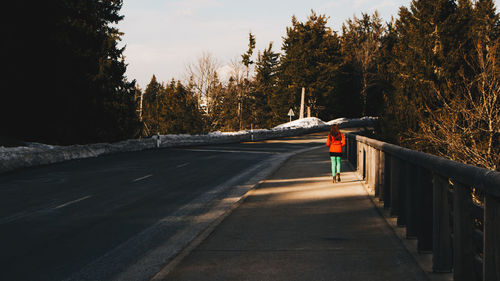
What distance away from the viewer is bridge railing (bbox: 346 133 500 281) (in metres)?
3.42

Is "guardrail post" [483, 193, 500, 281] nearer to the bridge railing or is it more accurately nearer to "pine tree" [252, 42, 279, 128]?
the bridge railing

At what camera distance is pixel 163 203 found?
34.7ft

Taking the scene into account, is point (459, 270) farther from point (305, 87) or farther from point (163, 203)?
point (305, 87)

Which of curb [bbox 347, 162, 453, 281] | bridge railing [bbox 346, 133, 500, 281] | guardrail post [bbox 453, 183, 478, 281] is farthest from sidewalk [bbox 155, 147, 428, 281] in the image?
guardrail post [bbox 453, 183, 478, 281]

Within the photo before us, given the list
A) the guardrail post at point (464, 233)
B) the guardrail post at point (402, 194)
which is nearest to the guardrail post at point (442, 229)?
the guardrail post at point (464, 233)

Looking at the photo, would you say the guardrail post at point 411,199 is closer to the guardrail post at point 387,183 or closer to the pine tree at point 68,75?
the guardrail post at point 387,183

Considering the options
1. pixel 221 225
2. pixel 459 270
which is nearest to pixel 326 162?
pixel 221 225

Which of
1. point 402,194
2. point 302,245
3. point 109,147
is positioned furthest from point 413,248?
point 109,147

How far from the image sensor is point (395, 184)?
7.71 metres

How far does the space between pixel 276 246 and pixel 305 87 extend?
72.1 metres

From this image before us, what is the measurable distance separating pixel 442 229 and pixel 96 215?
6.44 meters

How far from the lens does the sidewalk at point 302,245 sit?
5.27 m

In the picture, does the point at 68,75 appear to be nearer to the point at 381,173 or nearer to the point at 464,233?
the point at 381,173

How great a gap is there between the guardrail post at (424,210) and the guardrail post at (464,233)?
4.56 ft
